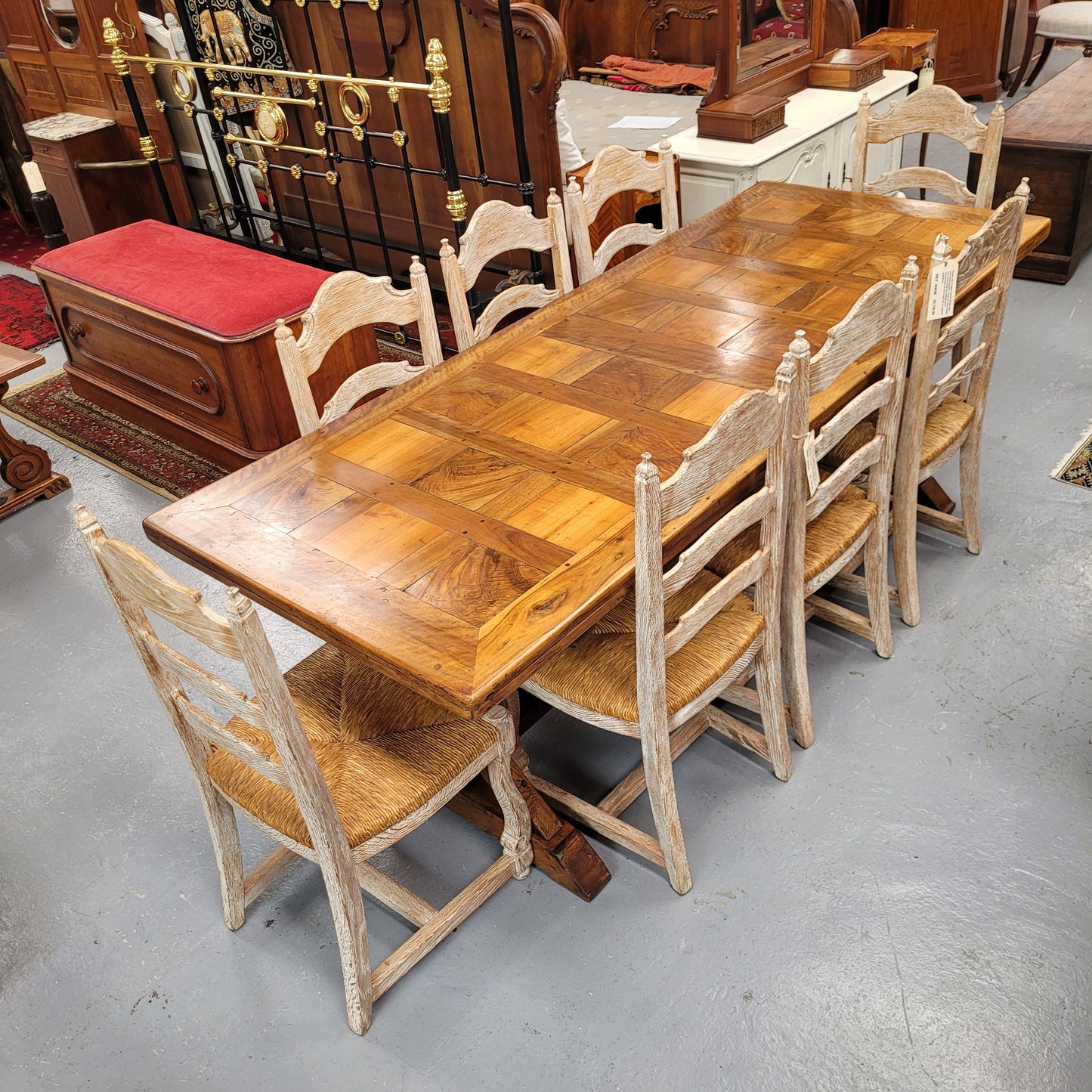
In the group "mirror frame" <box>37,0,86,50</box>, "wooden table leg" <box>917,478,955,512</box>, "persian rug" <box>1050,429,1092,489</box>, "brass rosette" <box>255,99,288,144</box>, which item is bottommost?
"persian rug" <box>1050,429,1092,489</box>

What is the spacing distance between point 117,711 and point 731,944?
1665 mm

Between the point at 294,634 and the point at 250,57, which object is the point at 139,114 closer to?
the point at 250,57

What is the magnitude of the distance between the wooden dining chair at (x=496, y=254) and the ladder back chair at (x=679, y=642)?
0.89 meters

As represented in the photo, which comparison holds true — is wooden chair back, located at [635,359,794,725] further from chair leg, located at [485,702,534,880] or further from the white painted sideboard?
the white painted sideboard

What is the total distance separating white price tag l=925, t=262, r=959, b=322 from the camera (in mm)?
2115

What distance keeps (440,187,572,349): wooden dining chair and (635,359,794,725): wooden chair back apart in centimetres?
99

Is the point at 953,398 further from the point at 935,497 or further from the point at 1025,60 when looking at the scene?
the point at 1025,60

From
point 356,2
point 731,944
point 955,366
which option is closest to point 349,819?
point 731,944

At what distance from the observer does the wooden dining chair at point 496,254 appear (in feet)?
8.25

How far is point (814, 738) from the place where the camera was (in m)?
2.31

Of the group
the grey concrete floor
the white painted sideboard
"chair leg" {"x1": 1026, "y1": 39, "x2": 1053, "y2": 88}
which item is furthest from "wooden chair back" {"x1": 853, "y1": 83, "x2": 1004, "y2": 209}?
"chair leg" {"x1": 1026, "y1": 39, "x2": 1053, "y2": 88}

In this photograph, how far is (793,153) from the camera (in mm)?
3725

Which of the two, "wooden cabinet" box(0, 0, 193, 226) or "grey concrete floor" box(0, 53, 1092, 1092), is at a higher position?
"wooden cabinet" box(0, 0, 193, 226)

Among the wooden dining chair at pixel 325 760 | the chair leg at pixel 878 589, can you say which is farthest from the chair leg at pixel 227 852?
the chair leg at pixel 878 589
